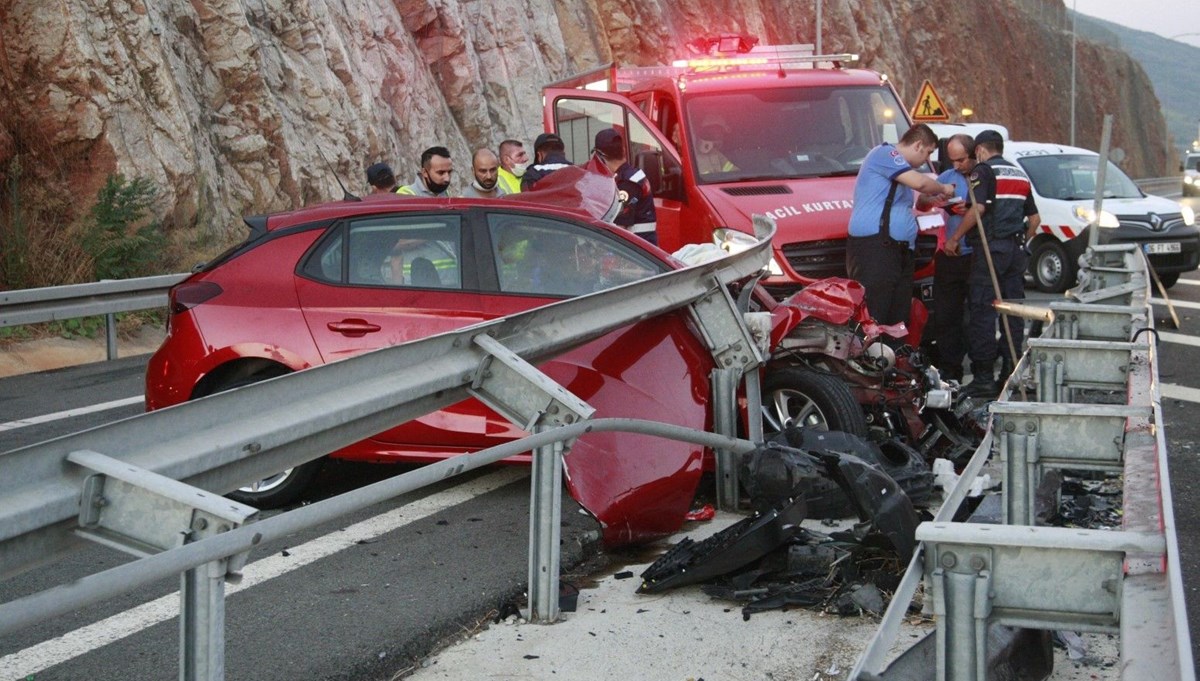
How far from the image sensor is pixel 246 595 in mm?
5598

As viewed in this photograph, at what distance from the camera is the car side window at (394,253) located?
23.3 feet

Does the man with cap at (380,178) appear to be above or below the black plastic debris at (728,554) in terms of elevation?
above

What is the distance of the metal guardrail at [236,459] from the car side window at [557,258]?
120 cm

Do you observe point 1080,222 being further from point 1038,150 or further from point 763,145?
point 763,145

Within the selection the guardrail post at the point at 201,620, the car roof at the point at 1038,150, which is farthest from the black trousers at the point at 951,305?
the guardrail post at the point at 201,620

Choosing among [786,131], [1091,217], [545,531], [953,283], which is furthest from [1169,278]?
[545,531]

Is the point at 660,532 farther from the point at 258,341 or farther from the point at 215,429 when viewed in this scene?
the point at 215,429

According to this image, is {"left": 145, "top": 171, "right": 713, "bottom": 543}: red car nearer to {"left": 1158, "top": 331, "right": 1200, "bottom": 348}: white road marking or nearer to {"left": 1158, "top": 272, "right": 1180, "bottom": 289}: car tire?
{"left": 1158, "top": 331, "right": 1200, "bottom": 348}: white road marking

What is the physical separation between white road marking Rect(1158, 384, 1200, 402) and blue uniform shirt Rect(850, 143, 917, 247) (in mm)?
2306

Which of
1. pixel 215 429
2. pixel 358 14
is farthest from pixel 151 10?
pixel 215 429

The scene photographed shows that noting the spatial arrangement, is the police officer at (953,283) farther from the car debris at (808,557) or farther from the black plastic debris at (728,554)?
the black plastic debris at (728,554)

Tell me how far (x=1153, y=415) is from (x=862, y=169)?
604 cm

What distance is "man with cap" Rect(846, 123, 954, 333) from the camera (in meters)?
9.91

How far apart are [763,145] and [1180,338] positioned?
5049 millimetres
